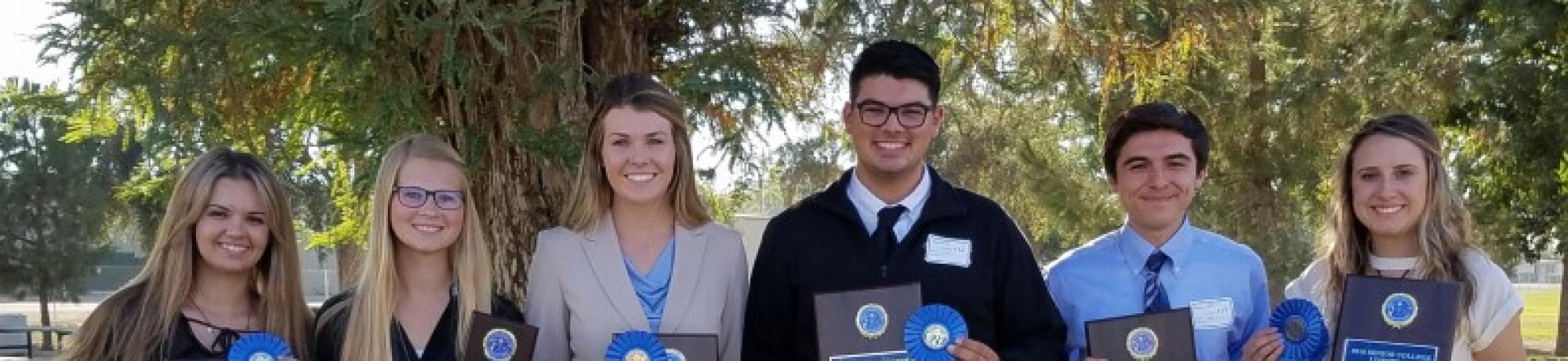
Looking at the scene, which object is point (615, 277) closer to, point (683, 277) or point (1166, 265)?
point (683, 277)

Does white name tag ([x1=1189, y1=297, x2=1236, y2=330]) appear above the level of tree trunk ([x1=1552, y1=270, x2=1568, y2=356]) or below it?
above

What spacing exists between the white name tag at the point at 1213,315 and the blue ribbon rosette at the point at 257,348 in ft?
7.79

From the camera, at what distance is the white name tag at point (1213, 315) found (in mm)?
4227

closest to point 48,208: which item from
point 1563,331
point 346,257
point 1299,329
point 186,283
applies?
point 346,257

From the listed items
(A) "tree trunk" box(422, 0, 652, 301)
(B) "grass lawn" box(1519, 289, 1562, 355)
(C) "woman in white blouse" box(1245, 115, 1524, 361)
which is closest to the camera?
(C) "woman in white blouse" box(1245, 115, 1524, 361)

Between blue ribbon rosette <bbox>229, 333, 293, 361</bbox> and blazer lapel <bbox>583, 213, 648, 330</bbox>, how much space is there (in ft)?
2.64

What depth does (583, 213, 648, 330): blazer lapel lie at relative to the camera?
400 cm

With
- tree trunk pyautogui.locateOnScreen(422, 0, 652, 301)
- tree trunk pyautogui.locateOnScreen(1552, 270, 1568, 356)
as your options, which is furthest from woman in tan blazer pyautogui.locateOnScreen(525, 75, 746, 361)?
tree trunk pyautogui.locateOnScreen(1552, 270, 1568, 356)

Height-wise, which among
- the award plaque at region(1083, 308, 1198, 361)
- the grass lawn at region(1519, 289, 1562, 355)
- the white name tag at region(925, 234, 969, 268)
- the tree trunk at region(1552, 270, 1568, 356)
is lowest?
the grass lawn at region(1519, 289, 1562, 355)

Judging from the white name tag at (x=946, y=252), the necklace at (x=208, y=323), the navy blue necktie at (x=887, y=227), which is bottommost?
the necklace at (x=208, y=323)

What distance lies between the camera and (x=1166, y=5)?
7012 millimetres

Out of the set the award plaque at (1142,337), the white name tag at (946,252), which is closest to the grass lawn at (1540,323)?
the award plaque at (1142,337)

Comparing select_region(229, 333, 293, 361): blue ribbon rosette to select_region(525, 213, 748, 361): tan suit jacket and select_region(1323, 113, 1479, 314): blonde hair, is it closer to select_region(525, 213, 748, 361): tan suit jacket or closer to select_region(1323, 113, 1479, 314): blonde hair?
select_region(525, 213, 748, 361): tan suit jacket

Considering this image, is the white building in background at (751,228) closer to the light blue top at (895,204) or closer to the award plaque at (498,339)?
the light blue top at (895,204)
